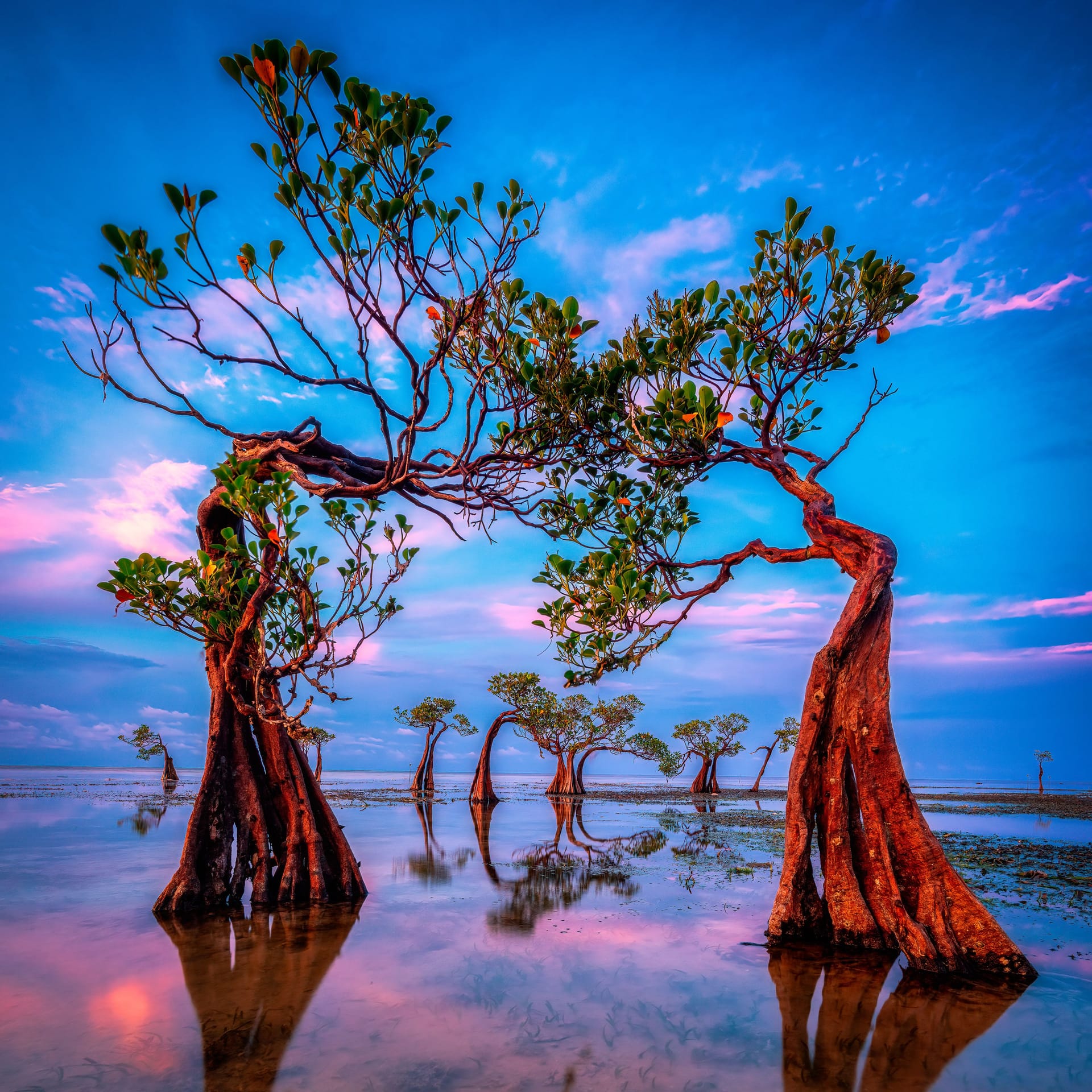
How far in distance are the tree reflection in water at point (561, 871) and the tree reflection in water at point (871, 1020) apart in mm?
3724

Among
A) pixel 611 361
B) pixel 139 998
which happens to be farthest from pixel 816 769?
pixel 139 998

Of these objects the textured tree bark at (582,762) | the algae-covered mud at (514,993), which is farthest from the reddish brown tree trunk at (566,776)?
the algae-covered mud at (514,993)

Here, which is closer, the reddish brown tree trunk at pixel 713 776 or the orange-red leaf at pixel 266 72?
the orange-red leaf at pixel 266 72

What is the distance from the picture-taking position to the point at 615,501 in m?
9.36

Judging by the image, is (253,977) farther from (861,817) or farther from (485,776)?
(485,776)

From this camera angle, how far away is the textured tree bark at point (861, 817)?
6.80 meters

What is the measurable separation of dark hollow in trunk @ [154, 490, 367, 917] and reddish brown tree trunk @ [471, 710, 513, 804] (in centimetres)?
2142

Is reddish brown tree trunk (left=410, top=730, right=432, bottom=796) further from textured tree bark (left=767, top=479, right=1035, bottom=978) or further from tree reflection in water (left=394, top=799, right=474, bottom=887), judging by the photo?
textured tree bark (left=767, top=479, right=1035, bottom=978)

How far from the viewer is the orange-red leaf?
4559mm

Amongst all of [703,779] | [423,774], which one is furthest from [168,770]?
[703,779]

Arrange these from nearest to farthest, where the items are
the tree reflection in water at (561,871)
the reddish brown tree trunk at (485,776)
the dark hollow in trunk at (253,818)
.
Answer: the dark hollow in trunk at (253,818), the tree reflection in water at (561,871), the reddish brown tree trunk at (485,776)

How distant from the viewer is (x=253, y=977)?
639 centimetres

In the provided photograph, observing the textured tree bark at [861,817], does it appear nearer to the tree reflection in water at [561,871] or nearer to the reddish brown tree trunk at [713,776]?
the tree reflection in water at [561,871]

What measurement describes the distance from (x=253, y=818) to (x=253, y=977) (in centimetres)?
359
